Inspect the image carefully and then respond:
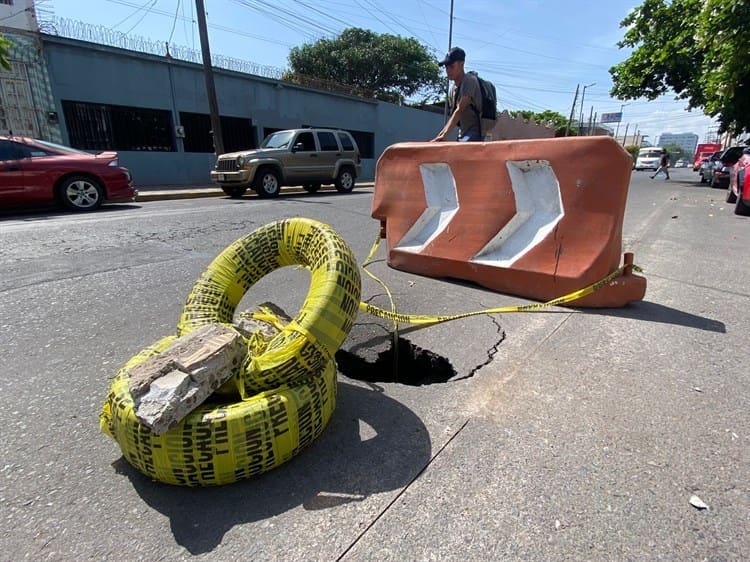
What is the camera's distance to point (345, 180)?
15.5m

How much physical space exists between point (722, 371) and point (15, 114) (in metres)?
19.4

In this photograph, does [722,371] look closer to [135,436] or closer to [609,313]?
[609,313]

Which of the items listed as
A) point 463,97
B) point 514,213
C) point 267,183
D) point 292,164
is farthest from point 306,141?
point 514,213

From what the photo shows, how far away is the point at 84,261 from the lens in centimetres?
532

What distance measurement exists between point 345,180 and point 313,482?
14.4m

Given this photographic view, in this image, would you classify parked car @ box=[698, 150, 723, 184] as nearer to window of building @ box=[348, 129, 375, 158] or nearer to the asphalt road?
window of building @ box=[348, 129, 375, 158]

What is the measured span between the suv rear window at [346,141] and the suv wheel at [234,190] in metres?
4.06

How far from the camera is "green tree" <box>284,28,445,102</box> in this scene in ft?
131

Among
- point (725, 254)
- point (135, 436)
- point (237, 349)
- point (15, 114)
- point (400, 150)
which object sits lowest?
point (725, 254)

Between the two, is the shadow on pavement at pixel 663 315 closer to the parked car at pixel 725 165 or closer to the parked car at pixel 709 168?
the parked car at pixel 725 165

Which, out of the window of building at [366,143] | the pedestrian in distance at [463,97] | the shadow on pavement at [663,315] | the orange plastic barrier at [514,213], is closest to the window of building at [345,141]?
the pedestrian in distance at [463,97]

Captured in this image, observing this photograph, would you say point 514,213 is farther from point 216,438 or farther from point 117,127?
point 117,127

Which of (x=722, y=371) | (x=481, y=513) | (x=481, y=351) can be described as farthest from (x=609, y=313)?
(x=481, y=513)

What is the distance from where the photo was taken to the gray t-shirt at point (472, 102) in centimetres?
518
